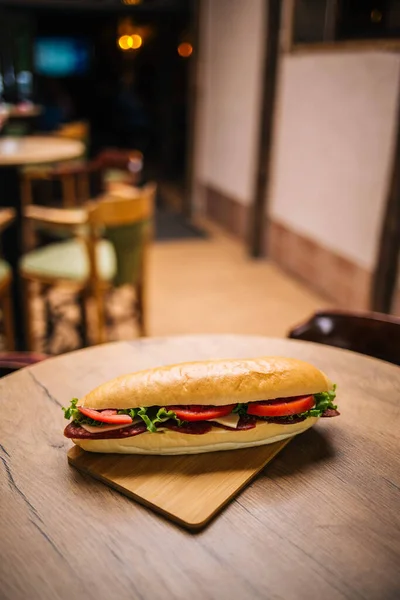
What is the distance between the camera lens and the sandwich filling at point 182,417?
1.04 metres

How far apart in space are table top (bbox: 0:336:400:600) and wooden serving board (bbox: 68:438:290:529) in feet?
0.06

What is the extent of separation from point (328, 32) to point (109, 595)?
4.40 m

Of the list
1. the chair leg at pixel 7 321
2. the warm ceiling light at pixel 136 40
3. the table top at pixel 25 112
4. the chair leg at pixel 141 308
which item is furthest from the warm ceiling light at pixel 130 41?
the chair leg at pixel 7 321

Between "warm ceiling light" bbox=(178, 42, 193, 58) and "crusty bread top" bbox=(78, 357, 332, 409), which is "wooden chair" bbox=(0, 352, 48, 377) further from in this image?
"warm ceiling light" bbox=(178, 42, 193, 58)

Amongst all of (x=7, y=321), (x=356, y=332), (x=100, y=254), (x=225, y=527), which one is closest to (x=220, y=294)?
(x=100, y=254)

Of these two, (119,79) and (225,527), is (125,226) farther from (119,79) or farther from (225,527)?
(119,79)

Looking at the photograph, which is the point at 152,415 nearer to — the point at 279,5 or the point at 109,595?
the point at 109,595

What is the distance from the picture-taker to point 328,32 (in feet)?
14.0

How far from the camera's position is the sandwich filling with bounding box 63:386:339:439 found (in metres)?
1.04

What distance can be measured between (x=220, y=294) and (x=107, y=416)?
330 centimetres

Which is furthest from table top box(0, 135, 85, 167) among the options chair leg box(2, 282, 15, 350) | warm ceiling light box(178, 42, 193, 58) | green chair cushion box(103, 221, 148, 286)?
warm ceiling light box(178, 42, 193, 58)

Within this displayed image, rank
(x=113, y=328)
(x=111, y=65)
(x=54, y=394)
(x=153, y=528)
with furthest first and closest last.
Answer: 1. (x=111, y=65)
2. (x=113, y=328)
3. (x=54, y=394)
4. (x=153, y=528)

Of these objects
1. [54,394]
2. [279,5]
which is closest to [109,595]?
[54,394]

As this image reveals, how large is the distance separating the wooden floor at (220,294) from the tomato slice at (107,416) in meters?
2.51
